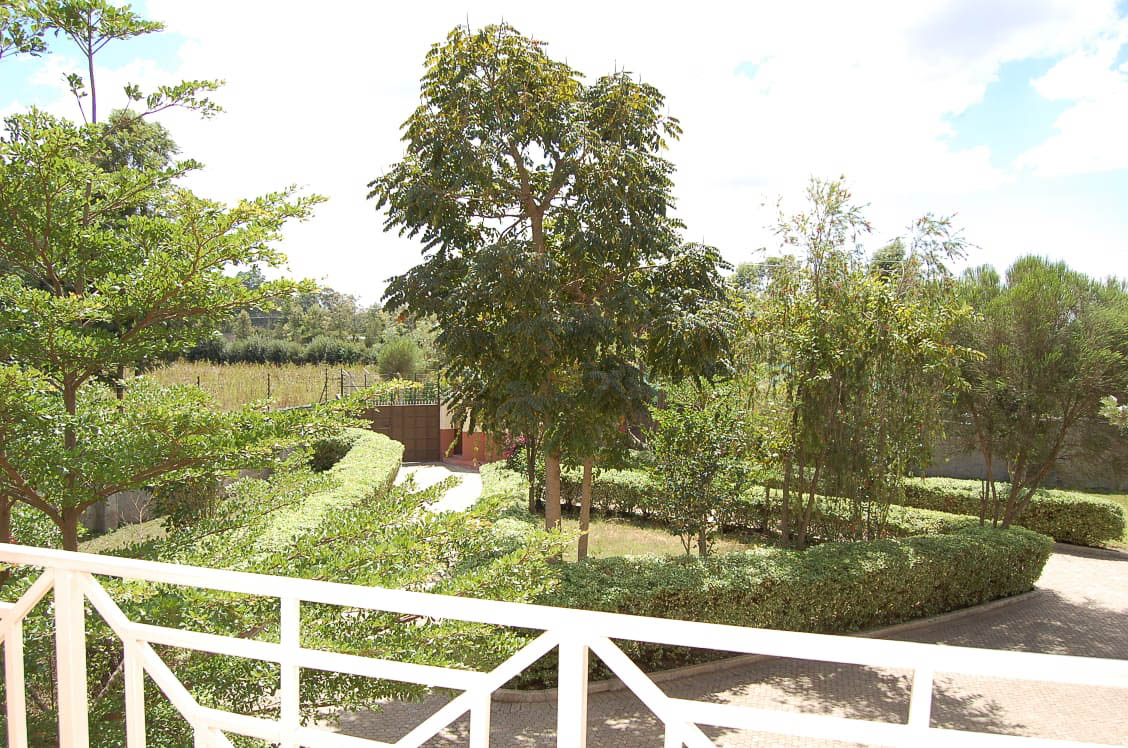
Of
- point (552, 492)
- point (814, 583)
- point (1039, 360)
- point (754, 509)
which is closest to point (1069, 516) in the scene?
point (1039, 360)

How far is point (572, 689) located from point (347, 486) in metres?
9.00

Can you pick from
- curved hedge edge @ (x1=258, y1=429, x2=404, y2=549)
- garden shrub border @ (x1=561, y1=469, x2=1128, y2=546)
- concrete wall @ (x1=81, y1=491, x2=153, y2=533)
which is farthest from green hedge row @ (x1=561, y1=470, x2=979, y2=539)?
concrete wall @ (x1=81, y1=491, x2=153, y2=533)

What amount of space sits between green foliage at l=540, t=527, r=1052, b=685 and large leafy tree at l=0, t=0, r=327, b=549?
12.6 ft

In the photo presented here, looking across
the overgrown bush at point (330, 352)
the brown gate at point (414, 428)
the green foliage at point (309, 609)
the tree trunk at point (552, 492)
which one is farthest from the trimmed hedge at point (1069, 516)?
the overgrown bush at point (330, 352)

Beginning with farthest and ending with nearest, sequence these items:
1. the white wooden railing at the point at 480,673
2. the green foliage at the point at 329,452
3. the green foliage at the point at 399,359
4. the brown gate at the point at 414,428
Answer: the green foliage at the point at 399,359
the brown gate at the point at 414,428
the green foliage at the point at 329,452
the white wooden railing at the point at 480,673

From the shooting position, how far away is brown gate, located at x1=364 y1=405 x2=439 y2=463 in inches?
806

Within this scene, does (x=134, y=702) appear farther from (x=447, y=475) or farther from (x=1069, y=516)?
(x=1069, y=516)

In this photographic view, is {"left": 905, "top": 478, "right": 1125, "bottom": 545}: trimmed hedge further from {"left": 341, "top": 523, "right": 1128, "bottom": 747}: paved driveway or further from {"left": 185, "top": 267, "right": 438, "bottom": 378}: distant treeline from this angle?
{"left": 185, "top": 267, "right": 438, "bottom": 378}: distant treeline

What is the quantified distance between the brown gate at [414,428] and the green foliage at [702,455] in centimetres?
1258

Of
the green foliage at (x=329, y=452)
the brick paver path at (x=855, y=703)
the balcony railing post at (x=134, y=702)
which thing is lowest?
the brick paver path at (x=855, y=703)

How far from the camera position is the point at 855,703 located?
6250 mm

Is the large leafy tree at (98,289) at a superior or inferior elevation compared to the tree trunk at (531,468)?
superior

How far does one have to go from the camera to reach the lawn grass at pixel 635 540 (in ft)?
35.3

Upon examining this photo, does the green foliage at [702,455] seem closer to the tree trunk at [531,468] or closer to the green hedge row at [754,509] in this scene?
the green hedge row at [754,509]
